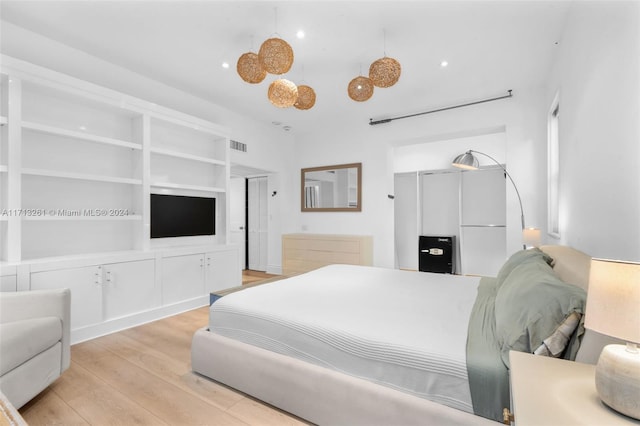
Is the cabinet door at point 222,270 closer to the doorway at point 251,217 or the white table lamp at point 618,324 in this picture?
the doorway at point 251,217

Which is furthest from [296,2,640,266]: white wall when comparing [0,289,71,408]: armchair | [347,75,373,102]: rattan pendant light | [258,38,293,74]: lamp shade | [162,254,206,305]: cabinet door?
[0,289,71,408]: armchair

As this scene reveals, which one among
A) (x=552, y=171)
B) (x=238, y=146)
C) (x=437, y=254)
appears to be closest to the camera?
(x=552, y=171)

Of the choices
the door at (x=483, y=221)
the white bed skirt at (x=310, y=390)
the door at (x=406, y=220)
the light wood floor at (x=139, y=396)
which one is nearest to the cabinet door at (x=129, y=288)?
the light wood floor at (x=139, y=396)

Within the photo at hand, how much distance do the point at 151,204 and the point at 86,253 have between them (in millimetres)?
803

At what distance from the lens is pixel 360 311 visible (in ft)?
6.02

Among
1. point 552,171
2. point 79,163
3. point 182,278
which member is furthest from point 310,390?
point 552,171

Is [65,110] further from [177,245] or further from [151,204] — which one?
[177,245]

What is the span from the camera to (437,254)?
18.6 ft

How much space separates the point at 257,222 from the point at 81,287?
12.1ft

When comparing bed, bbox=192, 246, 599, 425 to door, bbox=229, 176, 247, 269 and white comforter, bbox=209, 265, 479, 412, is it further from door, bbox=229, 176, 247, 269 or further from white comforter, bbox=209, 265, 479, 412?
door, bbox=229, 176, 247, 269

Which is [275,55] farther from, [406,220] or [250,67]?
[406,220]

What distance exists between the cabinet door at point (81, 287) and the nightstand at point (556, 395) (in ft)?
10.8

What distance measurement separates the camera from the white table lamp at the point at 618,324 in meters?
0.71

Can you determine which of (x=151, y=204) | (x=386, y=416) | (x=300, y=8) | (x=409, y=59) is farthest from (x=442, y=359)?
(x=151, y=204)
